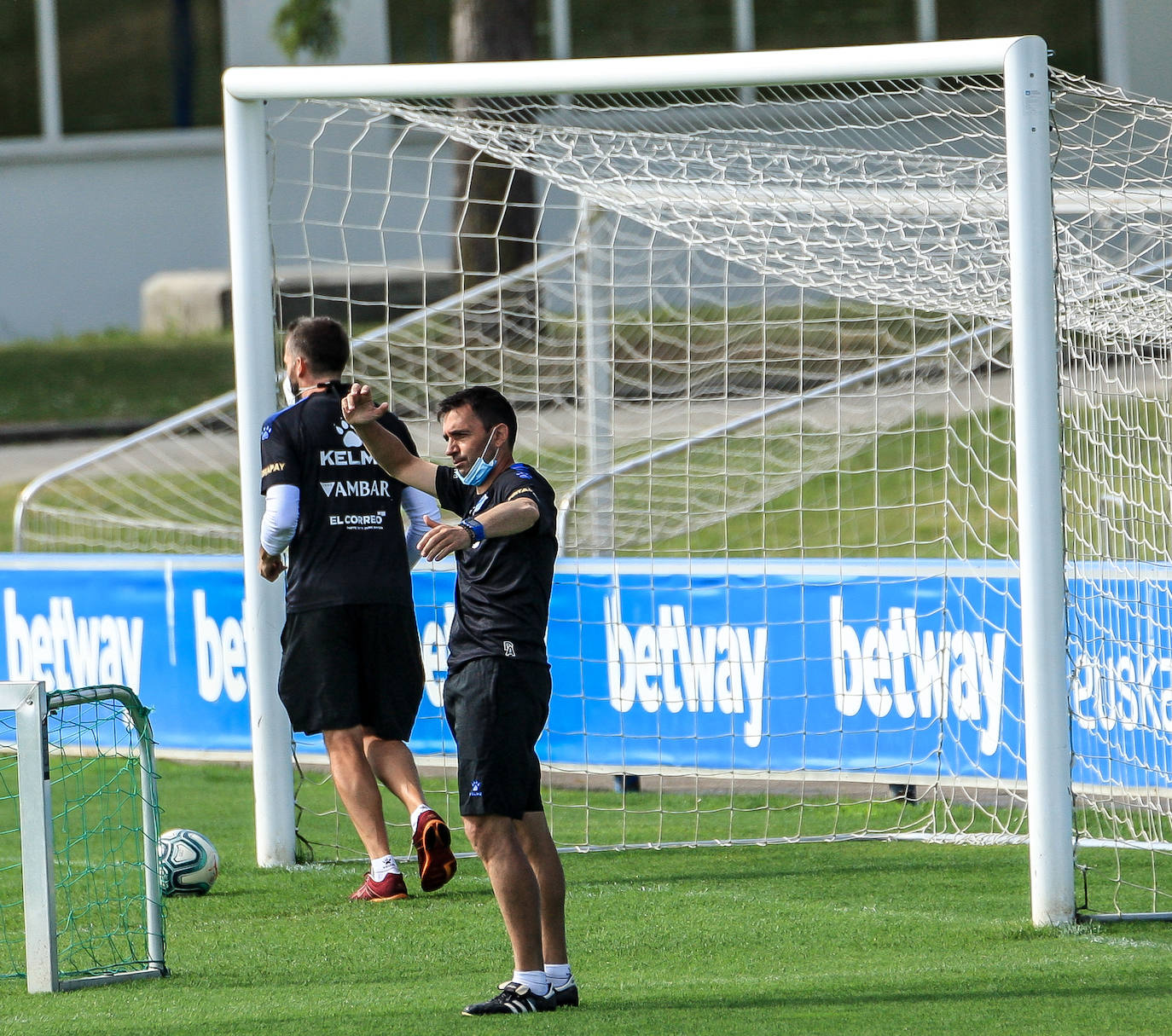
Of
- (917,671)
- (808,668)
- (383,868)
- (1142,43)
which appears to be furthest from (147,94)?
(383,868)

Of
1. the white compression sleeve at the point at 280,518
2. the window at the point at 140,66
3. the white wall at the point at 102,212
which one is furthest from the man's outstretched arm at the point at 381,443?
the window at the point at 140,66

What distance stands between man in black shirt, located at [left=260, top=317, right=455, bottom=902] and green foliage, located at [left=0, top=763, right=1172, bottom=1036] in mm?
467

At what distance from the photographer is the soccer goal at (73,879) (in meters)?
4.84

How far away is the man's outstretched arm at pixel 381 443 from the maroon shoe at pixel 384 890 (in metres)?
1.74

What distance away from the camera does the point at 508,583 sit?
15.1ft

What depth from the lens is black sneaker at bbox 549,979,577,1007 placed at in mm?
4621

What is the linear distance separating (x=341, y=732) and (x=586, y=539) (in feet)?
12.1

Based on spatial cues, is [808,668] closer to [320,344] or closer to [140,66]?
[320,344]

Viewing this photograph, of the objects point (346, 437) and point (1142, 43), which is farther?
point (1142, 43)

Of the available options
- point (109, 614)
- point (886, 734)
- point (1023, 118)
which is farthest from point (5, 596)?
point (1023, 118)

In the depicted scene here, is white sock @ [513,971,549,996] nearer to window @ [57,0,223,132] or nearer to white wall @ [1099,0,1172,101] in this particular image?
white wall @ [1099,0,1172,101]

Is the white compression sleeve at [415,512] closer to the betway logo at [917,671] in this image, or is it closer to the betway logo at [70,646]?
the betway logo at [917,671]

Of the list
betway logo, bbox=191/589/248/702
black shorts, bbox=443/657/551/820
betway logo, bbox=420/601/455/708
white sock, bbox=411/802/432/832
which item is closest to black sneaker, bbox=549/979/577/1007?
black shorts, bbox=443/657/551/820

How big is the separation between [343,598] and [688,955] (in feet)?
5.89
